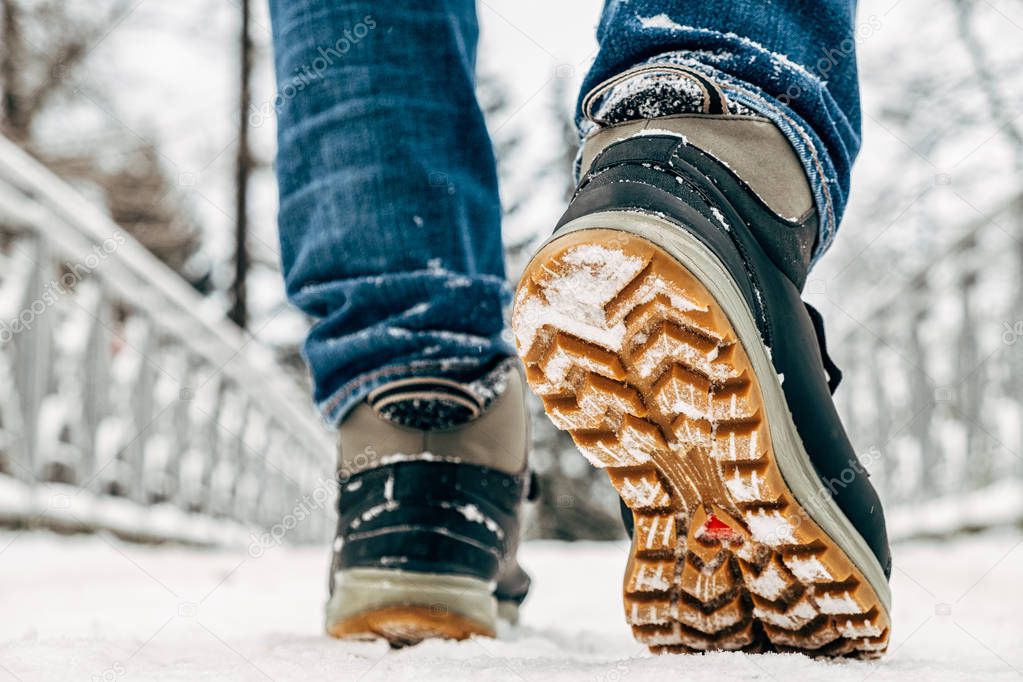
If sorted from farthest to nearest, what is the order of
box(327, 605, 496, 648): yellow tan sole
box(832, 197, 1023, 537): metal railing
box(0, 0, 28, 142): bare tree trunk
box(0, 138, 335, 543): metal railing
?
box(0, 0, 28, 142): bare tree trunk
box(832, 197, 1023, 537): metal railing
box(0, 138, 335, 543): metal railing
box(327, 605, 496, 648): yellow tan sole

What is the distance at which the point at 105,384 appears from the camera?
11.3 ft

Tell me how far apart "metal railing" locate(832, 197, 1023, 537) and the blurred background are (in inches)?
0.6

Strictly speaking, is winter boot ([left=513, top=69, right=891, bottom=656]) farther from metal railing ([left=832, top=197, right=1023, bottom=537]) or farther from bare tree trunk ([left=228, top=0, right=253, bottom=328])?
bare tree trunk ([left=228, top=0, right=253, bottom=328])

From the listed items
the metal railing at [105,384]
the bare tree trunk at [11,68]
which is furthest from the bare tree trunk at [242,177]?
the metal railing at [105,384]

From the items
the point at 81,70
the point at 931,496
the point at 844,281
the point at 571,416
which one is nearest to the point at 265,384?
the point at 931,496

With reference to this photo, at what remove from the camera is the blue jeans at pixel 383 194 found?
1.03 m

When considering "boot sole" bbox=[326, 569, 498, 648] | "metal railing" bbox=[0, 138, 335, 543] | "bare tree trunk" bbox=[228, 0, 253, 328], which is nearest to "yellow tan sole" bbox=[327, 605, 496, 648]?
"boot sole" bbox=[326, 569, 498, 648]

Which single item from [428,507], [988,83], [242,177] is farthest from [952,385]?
[242,177]

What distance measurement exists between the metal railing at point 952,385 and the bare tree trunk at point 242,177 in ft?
20.7

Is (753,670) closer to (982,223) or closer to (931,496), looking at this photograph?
(982,223)

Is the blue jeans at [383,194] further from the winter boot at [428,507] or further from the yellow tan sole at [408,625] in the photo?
the yellow tan sole at [408,625]

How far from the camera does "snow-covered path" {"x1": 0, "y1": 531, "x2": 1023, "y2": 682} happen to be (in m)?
0.72

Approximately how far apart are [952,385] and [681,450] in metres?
3.82

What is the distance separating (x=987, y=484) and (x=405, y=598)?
3.58 m
